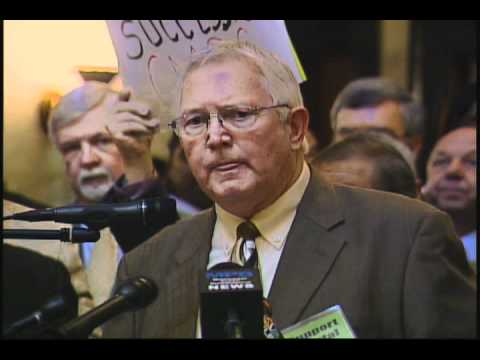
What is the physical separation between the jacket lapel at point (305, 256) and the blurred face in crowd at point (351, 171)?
21cm

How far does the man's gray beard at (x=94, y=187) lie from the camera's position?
11.8 feet

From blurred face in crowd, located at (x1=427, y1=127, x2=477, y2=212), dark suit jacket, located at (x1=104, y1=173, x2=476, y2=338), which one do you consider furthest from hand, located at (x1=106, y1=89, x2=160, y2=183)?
blurred face in crowd, located at (x1=427, y1=127, x2=477, y2=212)

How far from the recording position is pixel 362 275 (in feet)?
10.1

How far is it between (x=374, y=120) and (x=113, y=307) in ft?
5.37

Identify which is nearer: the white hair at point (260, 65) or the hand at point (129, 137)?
the white hair at point (260, 65)

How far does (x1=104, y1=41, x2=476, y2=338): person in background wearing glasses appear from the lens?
303cm

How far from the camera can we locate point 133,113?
140 inches

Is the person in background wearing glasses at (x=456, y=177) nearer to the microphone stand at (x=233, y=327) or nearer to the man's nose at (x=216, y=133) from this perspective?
the man's nose at (x=216, y=133)

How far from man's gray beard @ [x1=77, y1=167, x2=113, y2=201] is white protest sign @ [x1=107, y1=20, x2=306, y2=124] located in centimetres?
38

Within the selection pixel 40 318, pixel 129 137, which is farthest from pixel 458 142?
pixel 40 318

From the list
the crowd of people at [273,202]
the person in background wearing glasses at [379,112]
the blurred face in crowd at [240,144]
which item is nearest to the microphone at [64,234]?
the crowd of people at [273,202]

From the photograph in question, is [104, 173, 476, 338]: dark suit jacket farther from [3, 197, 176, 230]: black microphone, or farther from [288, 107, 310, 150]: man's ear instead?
[3, 197, 176, 230]: black microphone

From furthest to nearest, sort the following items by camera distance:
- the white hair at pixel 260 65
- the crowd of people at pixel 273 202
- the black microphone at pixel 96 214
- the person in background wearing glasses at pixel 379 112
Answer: the person in background wearing glasses at pixel 379 112
the white hair at pixel 260 65
the crowd of people at pixel 273 202
the black microphone at pixel 96 214

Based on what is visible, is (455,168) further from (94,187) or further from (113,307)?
(113,307)
